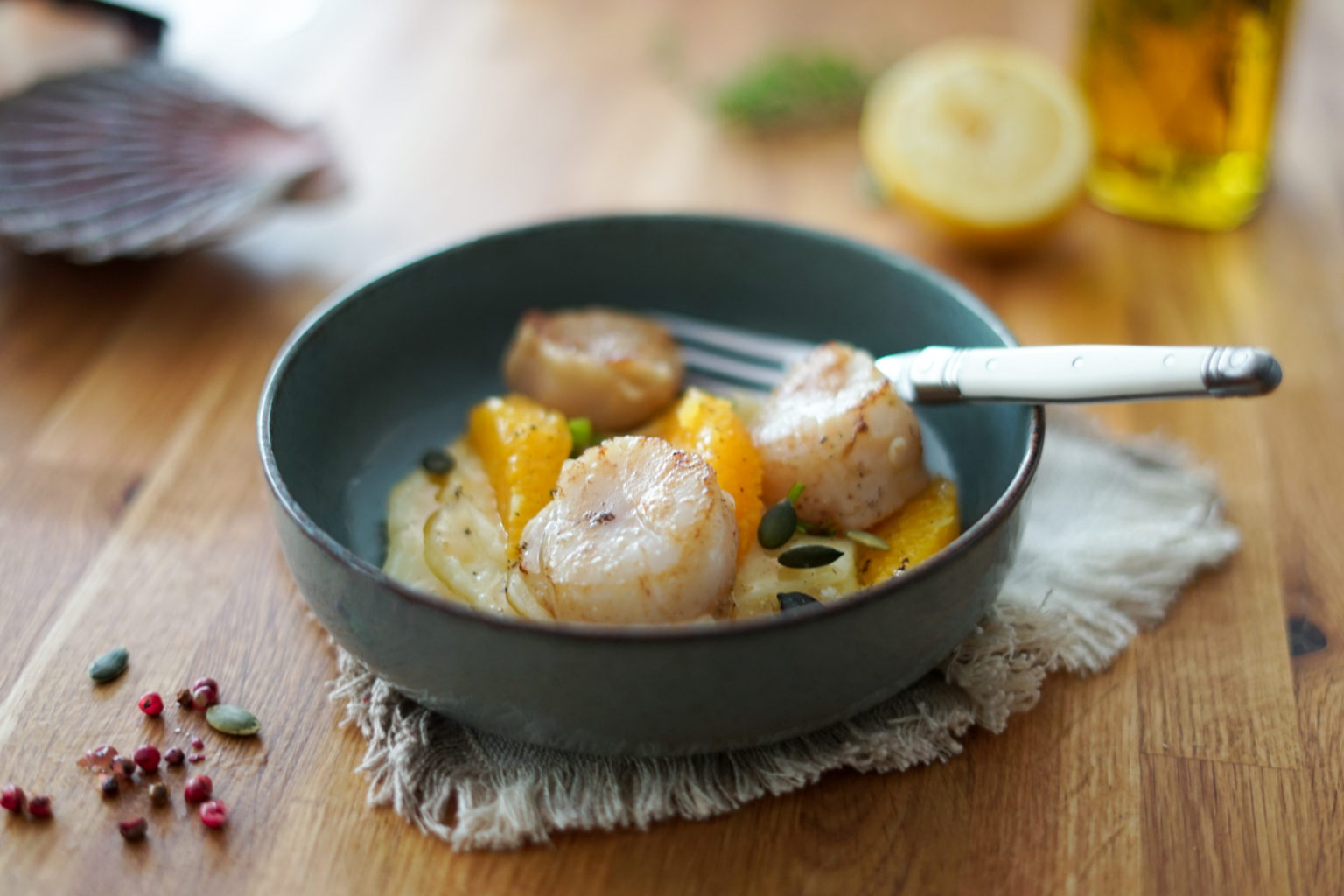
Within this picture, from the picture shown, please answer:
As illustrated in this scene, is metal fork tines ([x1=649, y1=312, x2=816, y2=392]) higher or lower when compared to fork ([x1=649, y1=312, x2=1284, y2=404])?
lower

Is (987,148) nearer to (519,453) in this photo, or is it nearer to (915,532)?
(915,532)

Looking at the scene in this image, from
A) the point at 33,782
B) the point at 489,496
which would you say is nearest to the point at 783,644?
the point at 489,496

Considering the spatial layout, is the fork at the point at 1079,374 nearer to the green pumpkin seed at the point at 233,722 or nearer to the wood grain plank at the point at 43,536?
the green pumpkin seed at the point at 233,722

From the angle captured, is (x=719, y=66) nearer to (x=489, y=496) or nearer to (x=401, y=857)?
(x=489, y=496)

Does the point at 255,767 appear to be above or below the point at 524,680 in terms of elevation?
below

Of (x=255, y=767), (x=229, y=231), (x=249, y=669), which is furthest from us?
(x=229, y=231)

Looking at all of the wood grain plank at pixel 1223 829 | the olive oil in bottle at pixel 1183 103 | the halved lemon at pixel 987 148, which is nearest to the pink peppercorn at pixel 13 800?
the wood grain plank at pixel 1223 829

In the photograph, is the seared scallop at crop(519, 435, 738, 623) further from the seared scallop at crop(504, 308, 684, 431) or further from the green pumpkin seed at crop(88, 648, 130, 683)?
the green pumpkin seed at crop(88, 648, 130, 683)

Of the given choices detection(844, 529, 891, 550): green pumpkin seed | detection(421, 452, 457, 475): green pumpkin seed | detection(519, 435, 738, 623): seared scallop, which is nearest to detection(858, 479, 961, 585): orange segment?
detection(844, 529, 891, 550): green pumpkin seed
